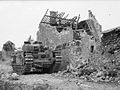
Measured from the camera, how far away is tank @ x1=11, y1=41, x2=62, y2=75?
46.3 feet

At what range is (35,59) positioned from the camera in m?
14.4

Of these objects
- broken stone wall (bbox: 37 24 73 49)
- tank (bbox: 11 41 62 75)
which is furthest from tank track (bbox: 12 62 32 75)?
broken stone wall (bbox: 37 24 73 49)

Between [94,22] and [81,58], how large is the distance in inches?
381

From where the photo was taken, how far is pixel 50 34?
24.5 meters

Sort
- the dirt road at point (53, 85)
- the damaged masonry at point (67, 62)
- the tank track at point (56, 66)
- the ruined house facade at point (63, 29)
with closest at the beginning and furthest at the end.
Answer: the dirt road at point (53, 85)
the damaged masonry at point (67, 62)
the tank track at point (56, 66)
the ruined house facade at point (63, 29)

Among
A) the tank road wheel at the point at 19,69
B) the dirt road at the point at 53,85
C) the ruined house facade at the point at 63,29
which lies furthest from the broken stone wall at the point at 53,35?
the dirt road at the point at 53,85

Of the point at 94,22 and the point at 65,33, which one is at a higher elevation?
the point at 94,22

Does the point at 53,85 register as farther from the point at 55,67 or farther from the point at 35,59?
the point at 55,67

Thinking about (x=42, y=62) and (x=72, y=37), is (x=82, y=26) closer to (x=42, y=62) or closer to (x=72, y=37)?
(x=72, y=37)

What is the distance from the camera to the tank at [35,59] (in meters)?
14.1

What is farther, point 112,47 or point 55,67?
point 55,67

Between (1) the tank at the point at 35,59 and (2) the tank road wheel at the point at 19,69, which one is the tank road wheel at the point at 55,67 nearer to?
(1) the tank at the point at 35,59

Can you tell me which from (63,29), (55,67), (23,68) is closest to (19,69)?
(23,68)

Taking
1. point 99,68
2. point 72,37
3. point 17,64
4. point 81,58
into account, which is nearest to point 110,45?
point 99,68
